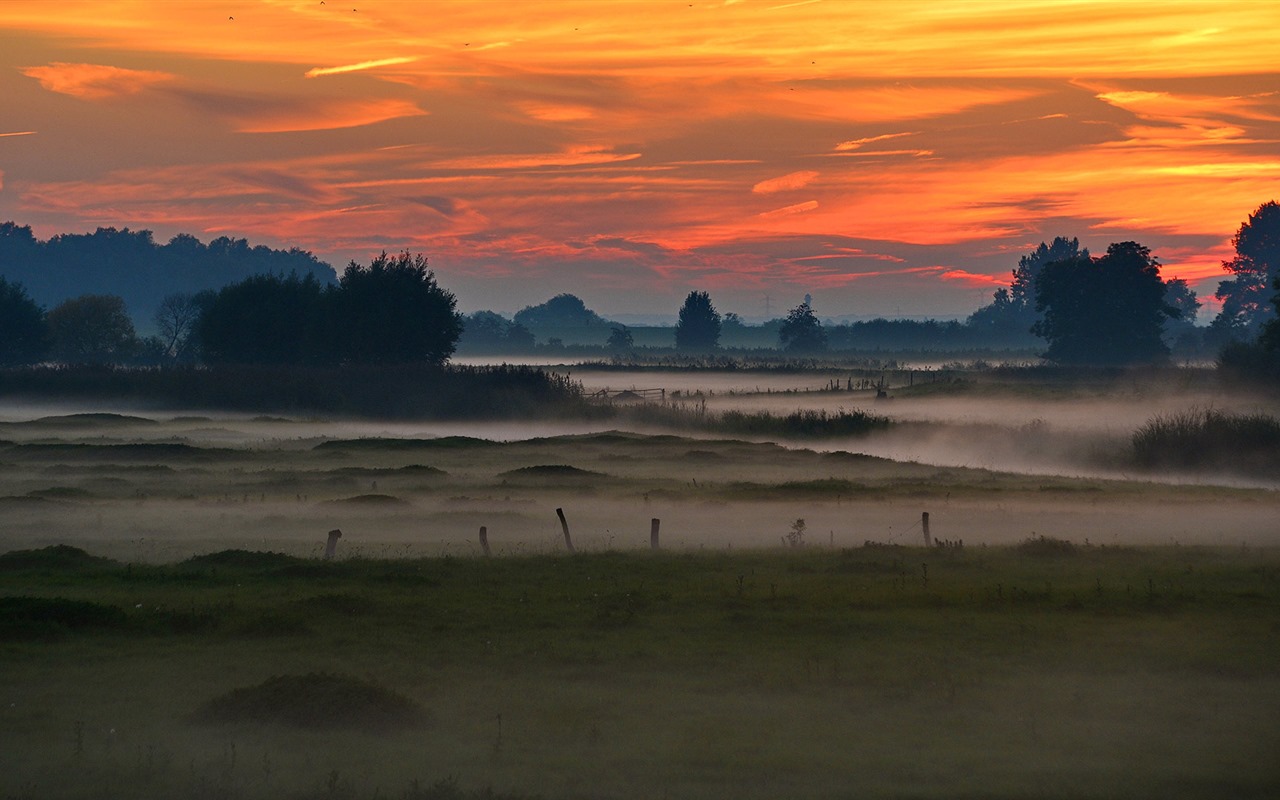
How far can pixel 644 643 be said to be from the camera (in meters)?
24.2

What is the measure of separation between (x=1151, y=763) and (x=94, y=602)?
2057cm

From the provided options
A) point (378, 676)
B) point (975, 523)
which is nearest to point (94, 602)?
point (378, 676)

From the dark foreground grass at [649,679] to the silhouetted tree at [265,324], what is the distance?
308ft

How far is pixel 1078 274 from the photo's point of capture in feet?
490

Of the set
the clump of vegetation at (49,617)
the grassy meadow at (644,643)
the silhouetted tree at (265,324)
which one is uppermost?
the silhouetted tree at (265,324)

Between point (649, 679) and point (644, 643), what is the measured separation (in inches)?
101

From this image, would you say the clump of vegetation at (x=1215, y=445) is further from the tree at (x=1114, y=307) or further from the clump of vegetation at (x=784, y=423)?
the tree at (x=1114, y=307)

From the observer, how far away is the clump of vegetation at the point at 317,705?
61.8 ft

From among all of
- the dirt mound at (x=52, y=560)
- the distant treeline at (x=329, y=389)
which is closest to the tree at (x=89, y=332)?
the distant treeline at (x=329, y=389)

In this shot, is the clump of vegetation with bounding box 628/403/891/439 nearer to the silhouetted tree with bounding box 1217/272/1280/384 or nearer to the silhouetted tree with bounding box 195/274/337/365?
the silhouetted tree with bounding box 1217/272/1280/384

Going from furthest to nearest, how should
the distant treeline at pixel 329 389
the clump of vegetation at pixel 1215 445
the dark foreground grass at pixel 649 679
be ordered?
the distant treeline at pixel 329 389 → the clump of vegetation at pixel 1215 445 → the dark foreground grass at pixel 649 679

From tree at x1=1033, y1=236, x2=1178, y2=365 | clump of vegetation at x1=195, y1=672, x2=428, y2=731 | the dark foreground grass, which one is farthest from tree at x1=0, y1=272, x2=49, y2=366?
clump of vegetation at x1=195, y1=672, x2=428, y2=731

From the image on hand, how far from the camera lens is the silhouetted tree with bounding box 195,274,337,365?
410 feet

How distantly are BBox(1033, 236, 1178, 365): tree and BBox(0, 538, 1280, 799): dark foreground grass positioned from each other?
396 feet
